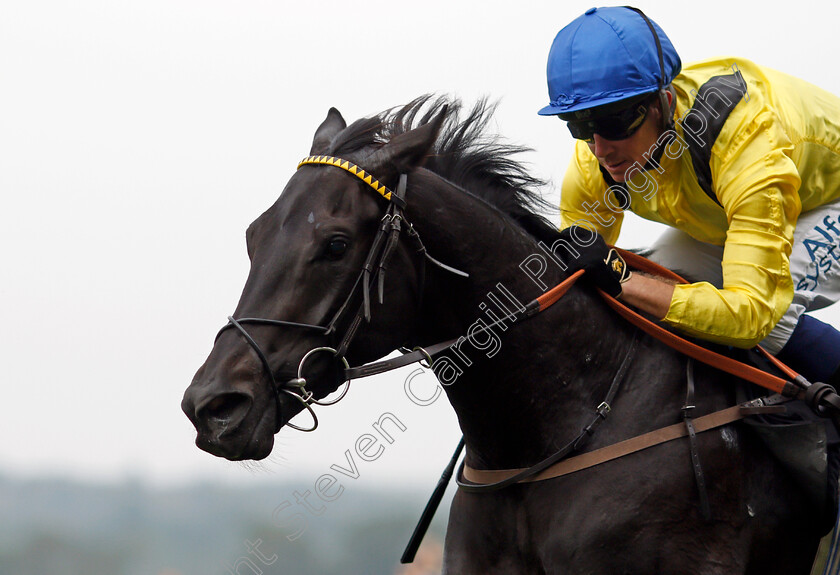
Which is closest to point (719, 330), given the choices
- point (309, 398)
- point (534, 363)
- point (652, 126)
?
point (534, 363)

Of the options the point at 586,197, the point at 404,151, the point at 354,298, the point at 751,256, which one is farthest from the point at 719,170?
the point at 354,298

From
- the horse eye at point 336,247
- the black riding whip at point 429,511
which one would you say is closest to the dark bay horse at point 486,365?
the horse eye at point 336,247

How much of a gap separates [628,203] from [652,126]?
0.42m

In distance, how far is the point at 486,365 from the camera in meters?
2.52

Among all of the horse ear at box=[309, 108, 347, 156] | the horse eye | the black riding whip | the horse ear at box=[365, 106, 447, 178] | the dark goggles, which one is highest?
the horse ear at box=[309, 108, 347, 156]

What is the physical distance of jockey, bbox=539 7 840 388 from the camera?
2.57 metres

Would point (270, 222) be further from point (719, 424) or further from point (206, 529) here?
point (206, 529)

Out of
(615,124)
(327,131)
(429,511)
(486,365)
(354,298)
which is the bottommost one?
(429,511)

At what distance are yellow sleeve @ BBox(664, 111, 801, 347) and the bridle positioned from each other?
0.76m

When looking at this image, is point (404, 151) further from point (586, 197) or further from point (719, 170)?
point (586, 197)

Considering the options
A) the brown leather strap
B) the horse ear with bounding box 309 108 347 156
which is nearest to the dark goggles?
the horse ear with bounding box 309 108 347 156

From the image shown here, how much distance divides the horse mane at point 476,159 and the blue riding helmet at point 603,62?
0.71 feet

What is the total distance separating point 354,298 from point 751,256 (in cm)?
118

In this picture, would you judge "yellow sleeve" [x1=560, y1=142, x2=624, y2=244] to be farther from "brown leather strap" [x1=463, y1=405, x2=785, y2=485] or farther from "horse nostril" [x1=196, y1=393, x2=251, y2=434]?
"horse nostril" [x1=196, y1=393, x2=251, y2=434]
